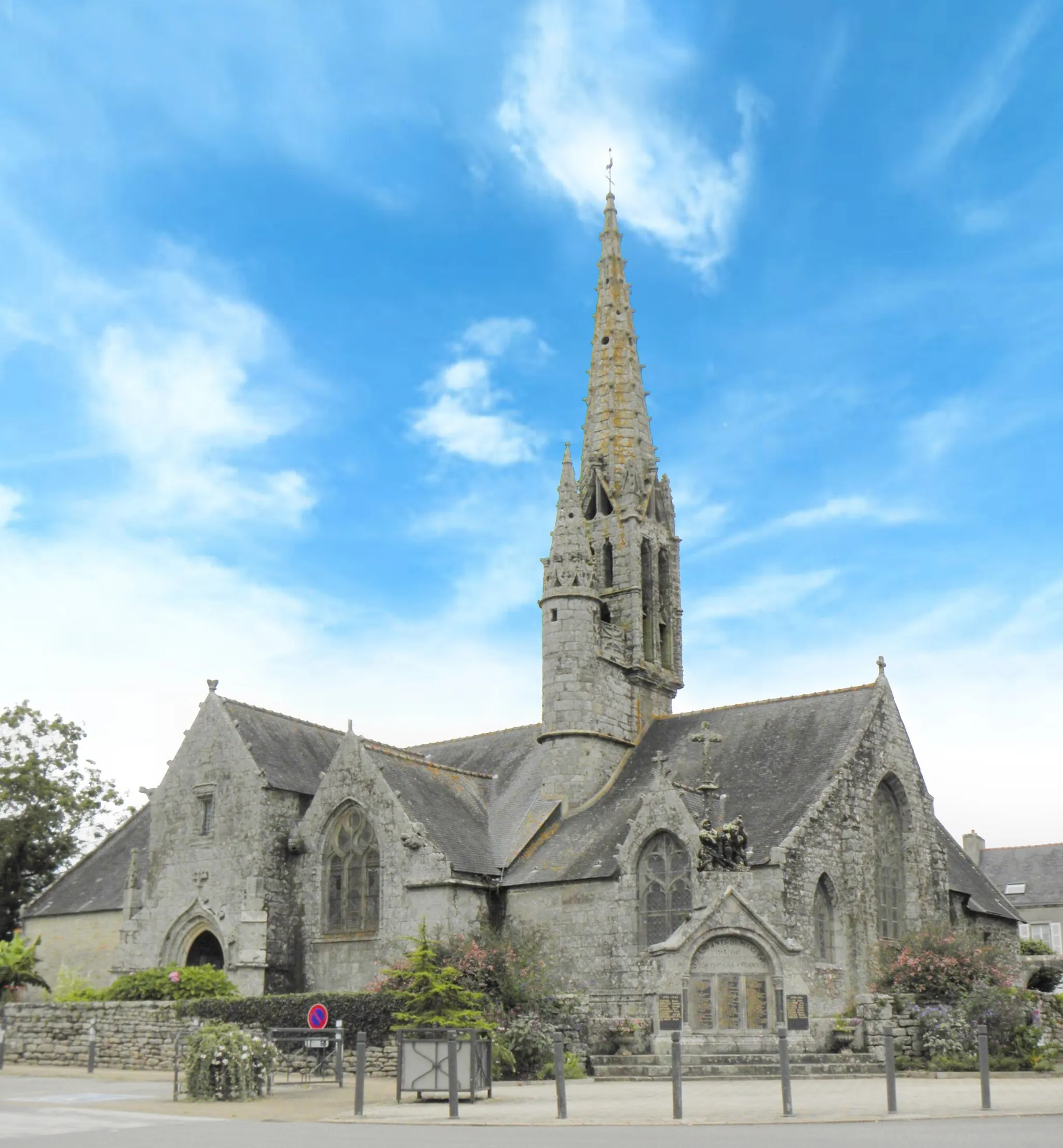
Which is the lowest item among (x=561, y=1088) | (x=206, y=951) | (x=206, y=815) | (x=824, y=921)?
(x=561, y=1088)

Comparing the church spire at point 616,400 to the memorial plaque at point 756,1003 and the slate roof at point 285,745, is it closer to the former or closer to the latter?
the slate roof at point 285,745

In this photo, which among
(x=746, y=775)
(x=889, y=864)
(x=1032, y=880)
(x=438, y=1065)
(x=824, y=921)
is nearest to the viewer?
(x=438, y=1065)

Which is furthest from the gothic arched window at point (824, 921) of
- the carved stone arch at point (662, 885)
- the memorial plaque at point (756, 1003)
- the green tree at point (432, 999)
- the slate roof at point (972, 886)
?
the green tree at point (432, 999)

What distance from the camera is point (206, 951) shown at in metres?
30.4

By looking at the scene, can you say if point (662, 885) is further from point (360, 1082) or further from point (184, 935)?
point (184, 935)

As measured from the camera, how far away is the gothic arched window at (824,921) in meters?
25.1

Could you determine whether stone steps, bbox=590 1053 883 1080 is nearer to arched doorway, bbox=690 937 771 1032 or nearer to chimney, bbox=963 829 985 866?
arched doorway, bbox=690 937 771 1032

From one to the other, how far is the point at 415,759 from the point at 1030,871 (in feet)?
107

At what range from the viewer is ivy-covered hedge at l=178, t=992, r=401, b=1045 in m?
22.8

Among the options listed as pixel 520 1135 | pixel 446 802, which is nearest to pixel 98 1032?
pixel 446 802

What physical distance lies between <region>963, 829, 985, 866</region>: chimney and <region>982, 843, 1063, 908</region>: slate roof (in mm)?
210

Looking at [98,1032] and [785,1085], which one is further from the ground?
[785,1085]

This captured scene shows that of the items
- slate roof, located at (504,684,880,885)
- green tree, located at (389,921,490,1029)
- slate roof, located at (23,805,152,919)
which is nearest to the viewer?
green tree, located at (389,921,490,1029)

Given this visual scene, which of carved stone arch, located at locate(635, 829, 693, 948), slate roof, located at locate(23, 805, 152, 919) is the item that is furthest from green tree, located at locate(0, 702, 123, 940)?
carved stone arch, located at locate(635, 829, 693, 948)
